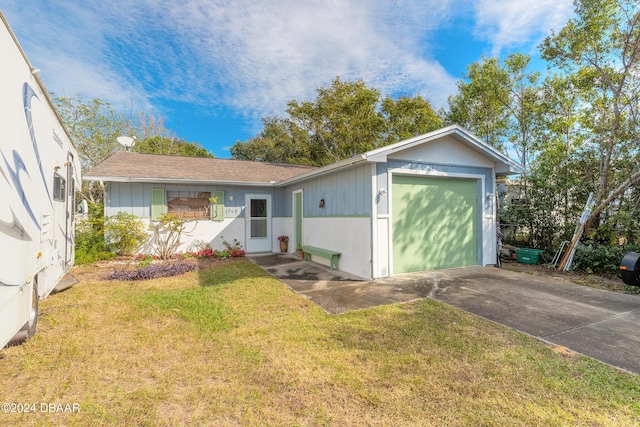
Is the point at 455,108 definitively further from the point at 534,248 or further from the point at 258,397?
the point at 258,397

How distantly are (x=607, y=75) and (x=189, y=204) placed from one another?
13.0 metres

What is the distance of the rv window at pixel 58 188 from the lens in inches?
152

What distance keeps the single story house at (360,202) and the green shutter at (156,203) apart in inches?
1.2

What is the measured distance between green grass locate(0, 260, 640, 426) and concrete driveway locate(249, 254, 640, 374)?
→ 1.46 ft

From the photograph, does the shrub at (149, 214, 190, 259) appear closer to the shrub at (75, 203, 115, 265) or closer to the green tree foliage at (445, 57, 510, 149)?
the shrub at (75, 203, 115, 265)

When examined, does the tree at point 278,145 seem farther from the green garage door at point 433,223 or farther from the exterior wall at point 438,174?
the green garage door at point 433,223

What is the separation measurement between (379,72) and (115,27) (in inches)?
562

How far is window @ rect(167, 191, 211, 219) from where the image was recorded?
31.9 feet

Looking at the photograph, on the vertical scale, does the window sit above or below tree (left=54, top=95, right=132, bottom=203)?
below

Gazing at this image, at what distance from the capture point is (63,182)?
4398 millimetres

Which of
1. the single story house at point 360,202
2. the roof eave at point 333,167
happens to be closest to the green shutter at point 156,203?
the single story house at point 360,202

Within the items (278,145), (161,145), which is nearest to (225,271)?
(161,145)

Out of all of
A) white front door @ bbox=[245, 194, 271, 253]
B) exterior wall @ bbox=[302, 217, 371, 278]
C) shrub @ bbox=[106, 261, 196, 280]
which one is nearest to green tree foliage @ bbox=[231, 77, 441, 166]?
white front door @ bbox=[245, 194, 271, 253]

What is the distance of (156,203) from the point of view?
935 centimetres
